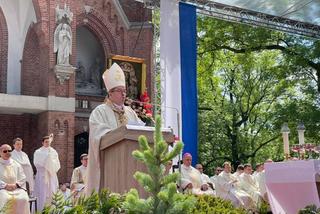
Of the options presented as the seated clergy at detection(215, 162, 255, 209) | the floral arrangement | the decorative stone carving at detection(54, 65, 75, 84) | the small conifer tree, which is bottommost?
the seated clergy at detection(215, 162, 255, 209)

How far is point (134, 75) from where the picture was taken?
810 inches

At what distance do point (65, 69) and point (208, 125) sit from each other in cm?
740

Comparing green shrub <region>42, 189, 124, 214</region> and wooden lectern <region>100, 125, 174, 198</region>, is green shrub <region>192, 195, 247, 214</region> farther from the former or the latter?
green shrub <region>42, 189, 124, 214</region>

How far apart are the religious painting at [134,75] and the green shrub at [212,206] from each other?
1501 centimetres

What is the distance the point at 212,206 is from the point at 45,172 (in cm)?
950

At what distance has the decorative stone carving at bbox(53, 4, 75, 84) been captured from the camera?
1838 cm

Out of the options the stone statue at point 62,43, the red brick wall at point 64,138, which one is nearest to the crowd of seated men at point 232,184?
the red brick wall at point 64,138

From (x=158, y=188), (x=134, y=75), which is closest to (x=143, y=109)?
(x=158, y=188)

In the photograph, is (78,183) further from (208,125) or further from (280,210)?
(208,125)

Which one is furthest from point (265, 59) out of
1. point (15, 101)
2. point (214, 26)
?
point (15, 101)

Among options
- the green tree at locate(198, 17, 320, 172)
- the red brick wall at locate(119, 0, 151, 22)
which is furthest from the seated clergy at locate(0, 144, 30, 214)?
the red brick wall at locate(119, 0, 151, 22)

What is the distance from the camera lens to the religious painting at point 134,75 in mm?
20281

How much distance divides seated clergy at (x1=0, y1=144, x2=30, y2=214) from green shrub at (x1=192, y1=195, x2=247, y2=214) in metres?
4.30

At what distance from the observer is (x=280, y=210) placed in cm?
716
